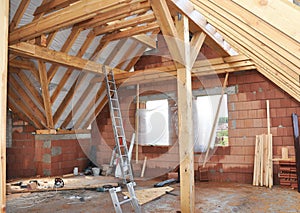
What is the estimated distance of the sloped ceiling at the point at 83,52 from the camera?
A: 134 inches

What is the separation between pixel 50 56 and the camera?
4.67 metres

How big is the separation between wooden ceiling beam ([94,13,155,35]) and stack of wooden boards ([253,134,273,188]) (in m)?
3.46

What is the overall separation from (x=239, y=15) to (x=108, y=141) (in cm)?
651

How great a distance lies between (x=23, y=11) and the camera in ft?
14.1

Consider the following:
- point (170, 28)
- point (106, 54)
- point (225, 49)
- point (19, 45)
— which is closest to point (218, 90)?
point (225, 49)

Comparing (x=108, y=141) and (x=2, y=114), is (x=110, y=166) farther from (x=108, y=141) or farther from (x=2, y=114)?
(x=2, y=114)

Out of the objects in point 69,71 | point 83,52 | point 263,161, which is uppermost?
point 83,52

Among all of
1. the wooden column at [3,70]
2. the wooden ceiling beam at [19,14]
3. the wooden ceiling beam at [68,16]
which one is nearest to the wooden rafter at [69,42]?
the wooden ceiling beam at [19,14]

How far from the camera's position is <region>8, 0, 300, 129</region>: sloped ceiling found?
11.1 feet

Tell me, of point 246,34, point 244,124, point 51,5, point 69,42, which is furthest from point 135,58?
point 246,34

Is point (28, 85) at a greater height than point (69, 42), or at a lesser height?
lesser

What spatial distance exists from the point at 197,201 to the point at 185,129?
1.75 metres

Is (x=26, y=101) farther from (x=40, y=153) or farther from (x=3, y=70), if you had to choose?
(x=3, y=70)

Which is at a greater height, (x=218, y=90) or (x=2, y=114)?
(x=218, y=90)
